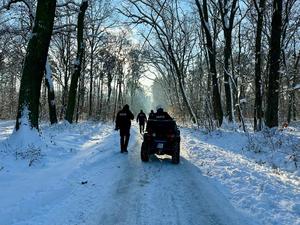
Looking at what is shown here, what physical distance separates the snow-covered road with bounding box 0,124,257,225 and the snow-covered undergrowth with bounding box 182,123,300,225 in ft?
1.44

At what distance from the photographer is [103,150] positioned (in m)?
15.5

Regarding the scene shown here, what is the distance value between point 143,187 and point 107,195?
46.2 inches

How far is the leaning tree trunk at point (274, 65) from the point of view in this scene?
54.8ft

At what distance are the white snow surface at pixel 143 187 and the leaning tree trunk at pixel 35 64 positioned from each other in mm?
815

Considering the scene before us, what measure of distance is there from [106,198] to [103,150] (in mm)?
7599

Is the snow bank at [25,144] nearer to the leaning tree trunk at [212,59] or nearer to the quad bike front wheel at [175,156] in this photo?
the quad bike front wheel at [175,156]

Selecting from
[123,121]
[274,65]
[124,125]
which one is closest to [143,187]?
[124,125]

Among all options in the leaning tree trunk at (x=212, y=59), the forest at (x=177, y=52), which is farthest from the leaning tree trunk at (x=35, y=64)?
the leaning tree trunk at (x=212, y=59)

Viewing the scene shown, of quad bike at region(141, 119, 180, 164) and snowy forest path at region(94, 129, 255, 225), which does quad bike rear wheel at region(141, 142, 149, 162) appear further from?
snowy forest path at region(94, 129, 255, 225)

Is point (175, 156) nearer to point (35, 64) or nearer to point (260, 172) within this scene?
point (260, 172)

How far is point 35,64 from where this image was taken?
12891mm

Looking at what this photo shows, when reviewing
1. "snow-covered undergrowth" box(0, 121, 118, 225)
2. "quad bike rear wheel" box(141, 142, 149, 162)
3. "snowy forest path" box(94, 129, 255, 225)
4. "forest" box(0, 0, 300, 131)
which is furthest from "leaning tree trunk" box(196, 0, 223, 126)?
"snowy forest path" box(94, 129, 255, 225)

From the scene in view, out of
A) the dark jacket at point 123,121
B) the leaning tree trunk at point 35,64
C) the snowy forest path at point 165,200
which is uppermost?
the leaning tree trunk at point 35,64

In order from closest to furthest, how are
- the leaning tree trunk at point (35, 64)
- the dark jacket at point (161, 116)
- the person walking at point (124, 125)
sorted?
the leaning tree trunk at point (35, 64)
the dark jacket at point (161, 116)
the person walking at point (124, 125)
